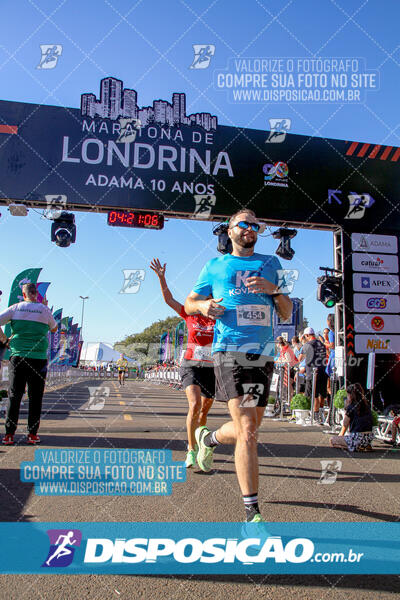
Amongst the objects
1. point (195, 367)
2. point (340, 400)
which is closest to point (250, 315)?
point (195, 367)

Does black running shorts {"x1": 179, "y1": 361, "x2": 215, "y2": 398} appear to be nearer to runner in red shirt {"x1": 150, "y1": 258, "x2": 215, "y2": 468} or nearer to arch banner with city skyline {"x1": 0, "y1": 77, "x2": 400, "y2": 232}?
runner in red shirt {"x1": 150, "y1": 258, "x2": 215, "y2": 468}

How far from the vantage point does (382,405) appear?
37.8 feet

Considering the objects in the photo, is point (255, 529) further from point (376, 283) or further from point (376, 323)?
point (376, 283)

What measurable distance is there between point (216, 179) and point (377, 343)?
553cm

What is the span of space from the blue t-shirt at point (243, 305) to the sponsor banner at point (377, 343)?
346 inches

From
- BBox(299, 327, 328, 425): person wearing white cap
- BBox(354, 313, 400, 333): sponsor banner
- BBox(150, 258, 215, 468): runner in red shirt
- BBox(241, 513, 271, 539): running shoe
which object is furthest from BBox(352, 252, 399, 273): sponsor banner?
BBox(241, 513, 271, 539): running shoe

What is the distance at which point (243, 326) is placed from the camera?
342cm

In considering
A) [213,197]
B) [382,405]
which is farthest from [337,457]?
[213,197]

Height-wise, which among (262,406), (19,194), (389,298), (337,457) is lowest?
(337,457)

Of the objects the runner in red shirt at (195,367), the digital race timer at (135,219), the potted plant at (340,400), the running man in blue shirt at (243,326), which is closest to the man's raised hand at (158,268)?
the runner in red shirt at (195,367)

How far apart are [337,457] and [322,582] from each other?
404 cm

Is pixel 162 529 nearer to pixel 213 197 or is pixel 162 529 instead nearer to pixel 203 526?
pixel 203 526

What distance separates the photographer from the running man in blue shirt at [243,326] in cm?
323

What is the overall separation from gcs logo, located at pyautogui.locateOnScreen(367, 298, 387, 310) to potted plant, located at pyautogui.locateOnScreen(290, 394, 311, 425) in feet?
10.1
